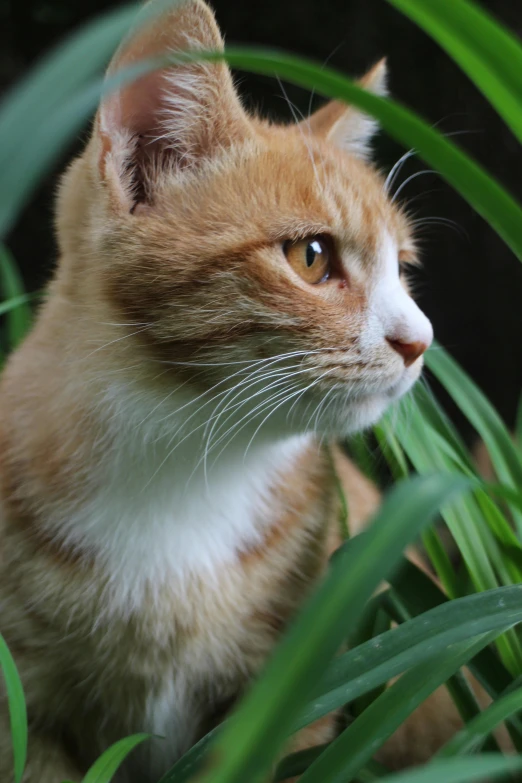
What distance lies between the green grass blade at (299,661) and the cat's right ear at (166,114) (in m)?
0.65

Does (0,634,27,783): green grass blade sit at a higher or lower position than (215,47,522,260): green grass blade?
lower

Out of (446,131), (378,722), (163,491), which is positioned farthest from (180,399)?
(446,131)

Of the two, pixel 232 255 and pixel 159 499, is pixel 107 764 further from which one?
pixel 232 255

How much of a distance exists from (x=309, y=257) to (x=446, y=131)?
1637mm

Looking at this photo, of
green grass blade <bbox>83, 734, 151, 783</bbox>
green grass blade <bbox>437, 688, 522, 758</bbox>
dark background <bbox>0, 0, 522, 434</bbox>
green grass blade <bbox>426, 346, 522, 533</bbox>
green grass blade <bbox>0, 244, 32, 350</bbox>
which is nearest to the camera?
green grass blade <bbox>437, 688, 522, 758</bbox>

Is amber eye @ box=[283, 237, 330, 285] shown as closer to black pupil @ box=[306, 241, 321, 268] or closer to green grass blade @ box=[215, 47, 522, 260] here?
black pupil @ box=[306, 241, 321, 268]

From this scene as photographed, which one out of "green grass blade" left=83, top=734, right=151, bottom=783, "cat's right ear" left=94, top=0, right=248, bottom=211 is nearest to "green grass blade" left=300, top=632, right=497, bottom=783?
"green grass blade" left=83, top=734, right=151, bottom=783

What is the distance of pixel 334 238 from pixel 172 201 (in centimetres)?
22

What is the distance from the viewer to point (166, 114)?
3.52ft

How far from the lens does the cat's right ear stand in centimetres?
96

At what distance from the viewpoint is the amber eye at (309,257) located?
3.48ft

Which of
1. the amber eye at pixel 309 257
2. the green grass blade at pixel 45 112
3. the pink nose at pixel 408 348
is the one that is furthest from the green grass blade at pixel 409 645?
the green grass blade at pixel 45 112

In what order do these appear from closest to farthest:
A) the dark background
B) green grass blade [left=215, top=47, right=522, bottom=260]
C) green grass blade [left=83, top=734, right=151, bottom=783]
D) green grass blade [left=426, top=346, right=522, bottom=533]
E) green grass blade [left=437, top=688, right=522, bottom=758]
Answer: green grass blade [left=215, top=47, right=522, bottom=260]
green grass blade [left=437, top=688, right=522, bottom=758]
green grass blade [left=83, top=734, right=151, bottom=783]
green grass blade [left=426, top=346, right=522, bottom=533]
the dark background

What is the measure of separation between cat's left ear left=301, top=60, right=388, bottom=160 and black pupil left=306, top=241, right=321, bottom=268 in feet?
1.06
